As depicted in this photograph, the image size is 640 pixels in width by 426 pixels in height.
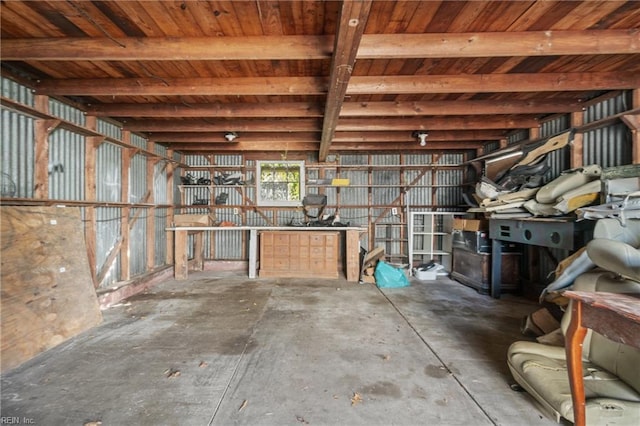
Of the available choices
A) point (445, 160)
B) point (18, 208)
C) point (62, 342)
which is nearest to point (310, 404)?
point (62, 342)

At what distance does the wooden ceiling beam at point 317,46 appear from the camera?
223cm

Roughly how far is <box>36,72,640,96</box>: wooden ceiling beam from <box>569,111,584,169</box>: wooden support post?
72cm

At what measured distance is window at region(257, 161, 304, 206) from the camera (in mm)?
6414

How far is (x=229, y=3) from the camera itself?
1.93 meters

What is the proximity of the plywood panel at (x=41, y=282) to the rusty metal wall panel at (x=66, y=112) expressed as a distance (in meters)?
1.28

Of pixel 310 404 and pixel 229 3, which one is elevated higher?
pixel 229 3

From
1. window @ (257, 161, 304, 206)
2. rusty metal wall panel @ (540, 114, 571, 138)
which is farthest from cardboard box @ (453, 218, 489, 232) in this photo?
window @ (257, 161, 304, 206)

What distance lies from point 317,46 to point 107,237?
173 inches

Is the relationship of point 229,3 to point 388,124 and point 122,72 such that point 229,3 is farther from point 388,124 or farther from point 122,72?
point 388,124

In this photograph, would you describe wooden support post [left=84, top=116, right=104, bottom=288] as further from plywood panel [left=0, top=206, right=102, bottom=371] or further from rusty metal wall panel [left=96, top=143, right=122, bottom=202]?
plywood panel [left=0, top=206, right=102, bottom=371]

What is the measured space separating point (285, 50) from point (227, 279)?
4610mm

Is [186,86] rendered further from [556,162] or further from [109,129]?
[556,162]

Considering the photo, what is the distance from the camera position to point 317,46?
2268mm

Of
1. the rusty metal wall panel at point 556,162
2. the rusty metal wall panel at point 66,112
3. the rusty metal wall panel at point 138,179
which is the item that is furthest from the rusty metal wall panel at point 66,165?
the rusty metal wall panel at point 556,162
